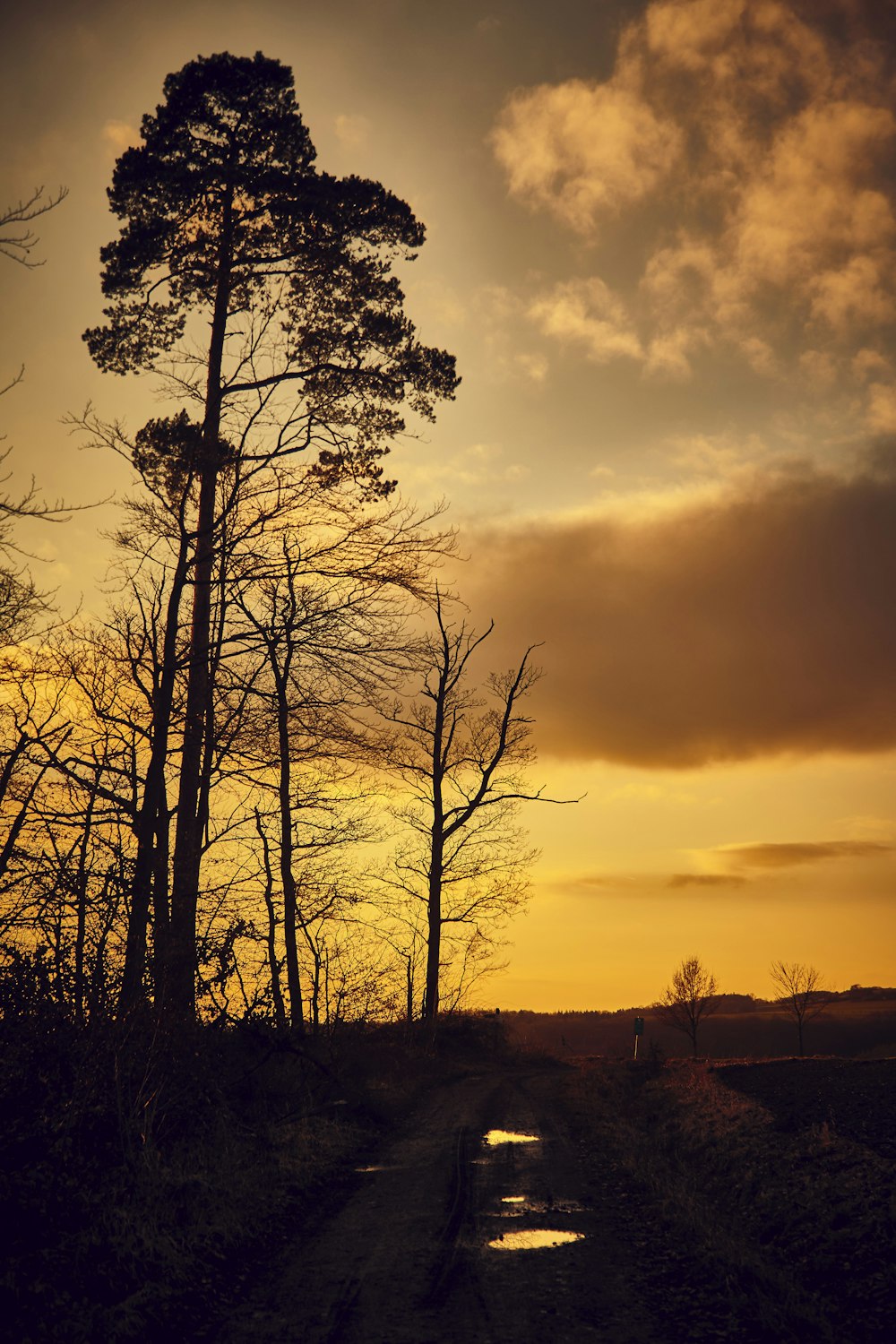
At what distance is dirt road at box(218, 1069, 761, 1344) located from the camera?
6461mm

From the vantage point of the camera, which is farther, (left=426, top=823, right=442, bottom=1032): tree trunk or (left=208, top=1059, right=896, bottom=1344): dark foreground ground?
(left=426, top=823, right=442, bottom=1032): tree trunk

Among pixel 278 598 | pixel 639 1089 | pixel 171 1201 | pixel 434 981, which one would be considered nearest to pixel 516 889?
pixel 434 981

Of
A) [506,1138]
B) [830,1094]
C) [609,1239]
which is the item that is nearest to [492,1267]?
[609,1239]

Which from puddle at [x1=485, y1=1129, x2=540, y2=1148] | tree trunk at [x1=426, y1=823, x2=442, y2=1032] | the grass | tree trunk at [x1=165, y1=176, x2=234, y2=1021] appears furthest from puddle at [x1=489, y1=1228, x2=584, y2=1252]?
tree trunk at [x1=426, y1=823, x2=442, y2=1032]

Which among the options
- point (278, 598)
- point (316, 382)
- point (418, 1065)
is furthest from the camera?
point (418, 1065)

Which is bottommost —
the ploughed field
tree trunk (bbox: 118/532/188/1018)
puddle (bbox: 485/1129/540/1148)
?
puddle (bbox: 485/1129/540/1148)

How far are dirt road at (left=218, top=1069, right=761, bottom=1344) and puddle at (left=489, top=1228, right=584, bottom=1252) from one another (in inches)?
0.7

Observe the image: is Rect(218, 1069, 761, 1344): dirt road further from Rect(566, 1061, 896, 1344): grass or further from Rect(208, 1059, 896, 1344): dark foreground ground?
Rect(566, 1061, 896, 1344): grass

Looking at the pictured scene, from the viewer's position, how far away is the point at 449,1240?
8.64 meters

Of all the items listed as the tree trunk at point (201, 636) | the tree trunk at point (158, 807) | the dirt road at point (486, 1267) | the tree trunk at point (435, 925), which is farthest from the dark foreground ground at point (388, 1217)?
the tree trunk at point (435, 925)

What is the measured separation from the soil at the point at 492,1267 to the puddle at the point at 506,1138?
1.18 metres

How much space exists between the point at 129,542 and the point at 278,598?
311cm

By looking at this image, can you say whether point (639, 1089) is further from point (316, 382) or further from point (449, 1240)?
point (316, 382)

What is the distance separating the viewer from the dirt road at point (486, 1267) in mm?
6461
